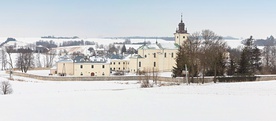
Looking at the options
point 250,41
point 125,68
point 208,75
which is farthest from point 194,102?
point 125,68

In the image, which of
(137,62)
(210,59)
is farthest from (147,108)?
(137,62)

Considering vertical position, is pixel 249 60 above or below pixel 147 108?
above

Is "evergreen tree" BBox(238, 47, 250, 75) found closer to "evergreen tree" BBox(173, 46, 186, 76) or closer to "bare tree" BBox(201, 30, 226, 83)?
"bare tree" BBox(201, 30, 226, 83)

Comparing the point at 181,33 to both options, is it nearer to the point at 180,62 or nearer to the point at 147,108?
the point at 180,62

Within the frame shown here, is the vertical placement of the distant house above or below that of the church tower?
below

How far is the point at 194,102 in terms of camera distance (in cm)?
2303

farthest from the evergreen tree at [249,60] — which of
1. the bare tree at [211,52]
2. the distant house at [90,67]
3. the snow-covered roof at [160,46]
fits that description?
the distant house at [90,67]

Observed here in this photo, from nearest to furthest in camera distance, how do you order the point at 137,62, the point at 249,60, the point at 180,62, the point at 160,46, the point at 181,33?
the point at 180,62 < the point at 249,60 < the point at 137,62 < the point at 160,46 < the point at 181,33

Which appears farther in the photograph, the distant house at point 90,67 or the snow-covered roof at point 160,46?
the snow-covered roof at point 160,46

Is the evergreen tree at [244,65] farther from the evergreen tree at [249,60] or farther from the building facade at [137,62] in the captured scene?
the building facade at [137,62]

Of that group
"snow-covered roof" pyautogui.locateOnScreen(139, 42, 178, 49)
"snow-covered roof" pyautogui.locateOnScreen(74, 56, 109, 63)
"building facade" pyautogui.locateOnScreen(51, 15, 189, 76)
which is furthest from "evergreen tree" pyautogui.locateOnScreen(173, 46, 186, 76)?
"snow-covered roof" pyautogui.locateOnScreen(139, 42, 178, 49)

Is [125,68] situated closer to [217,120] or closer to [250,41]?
[250,41]

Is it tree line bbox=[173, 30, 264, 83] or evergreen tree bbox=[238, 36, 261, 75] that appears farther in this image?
evergreen tree bbox=[238, 36, 261, 75]

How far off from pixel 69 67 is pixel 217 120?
200 feet
